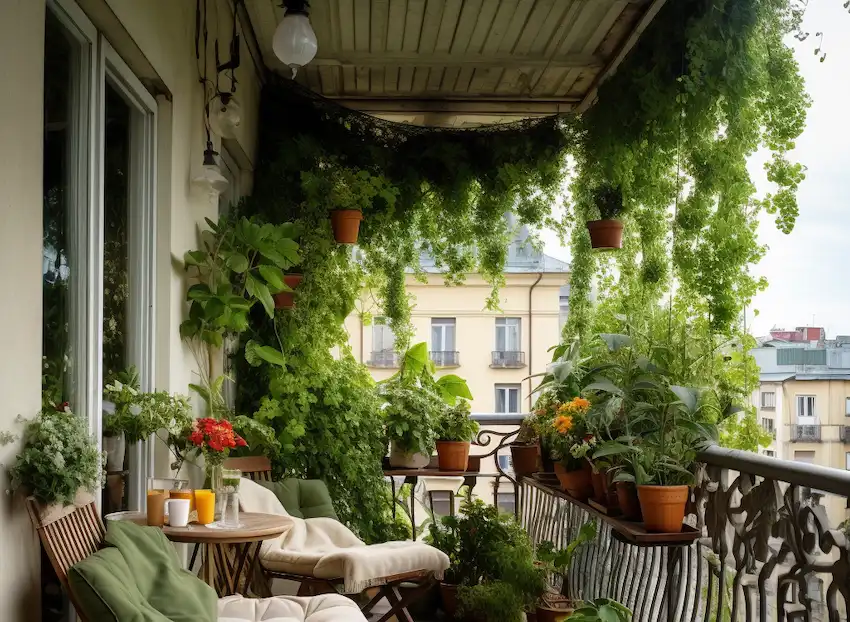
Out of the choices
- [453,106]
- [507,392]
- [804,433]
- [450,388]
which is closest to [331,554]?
[804,433]

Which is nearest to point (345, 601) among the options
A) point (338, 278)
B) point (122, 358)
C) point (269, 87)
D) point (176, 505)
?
point (176, 505)

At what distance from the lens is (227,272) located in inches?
157

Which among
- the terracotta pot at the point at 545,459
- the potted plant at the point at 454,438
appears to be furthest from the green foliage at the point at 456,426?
the terracotta pot at the point at 545,459

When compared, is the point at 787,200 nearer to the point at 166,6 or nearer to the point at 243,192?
the point at 166,6

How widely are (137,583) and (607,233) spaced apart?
347 centimetres

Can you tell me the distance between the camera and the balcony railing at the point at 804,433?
2.98 metres

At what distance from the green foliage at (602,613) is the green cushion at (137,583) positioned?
3.80 feet

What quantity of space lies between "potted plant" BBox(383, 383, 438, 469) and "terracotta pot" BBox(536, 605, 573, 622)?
55.9 inches

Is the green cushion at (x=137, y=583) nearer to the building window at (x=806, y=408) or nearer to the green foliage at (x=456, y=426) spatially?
the building window at (x=806, y=408)

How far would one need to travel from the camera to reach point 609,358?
418 centimetres

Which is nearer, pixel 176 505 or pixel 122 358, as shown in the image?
pixel 176 505

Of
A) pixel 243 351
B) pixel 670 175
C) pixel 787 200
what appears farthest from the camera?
pixel 243 351

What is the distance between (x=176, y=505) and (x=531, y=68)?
3.74 meters

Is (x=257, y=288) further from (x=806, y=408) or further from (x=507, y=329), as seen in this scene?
(x=507, y=329)
